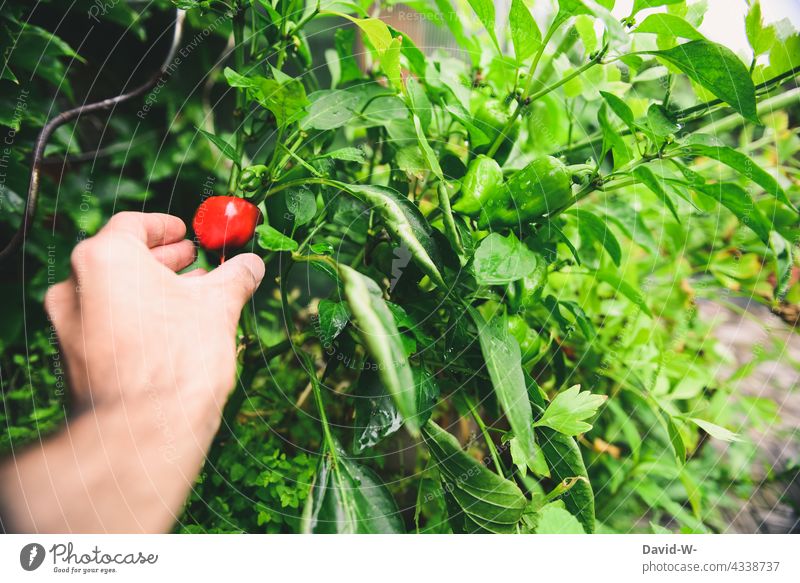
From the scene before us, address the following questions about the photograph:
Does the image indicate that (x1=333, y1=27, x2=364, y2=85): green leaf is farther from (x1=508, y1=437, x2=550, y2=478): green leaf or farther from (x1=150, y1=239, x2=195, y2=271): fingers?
(x1=508, y1=437, x2=550, y2=478): green leaf

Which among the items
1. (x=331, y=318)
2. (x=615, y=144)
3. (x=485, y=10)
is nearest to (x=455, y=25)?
(x=485, y=10)

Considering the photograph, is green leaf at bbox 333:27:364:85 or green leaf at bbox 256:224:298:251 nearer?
green leaf at bbox 256:224:298:251

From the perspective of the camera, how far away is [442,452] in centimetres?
36

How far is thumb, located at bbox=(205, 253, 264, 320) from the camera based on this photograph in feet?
1.13

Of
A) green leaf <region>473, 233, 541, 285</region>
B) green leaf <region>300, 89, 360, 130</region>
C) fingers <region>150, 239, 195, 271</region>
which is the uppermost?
green leaf <region>300, 89, 360, 130</region>

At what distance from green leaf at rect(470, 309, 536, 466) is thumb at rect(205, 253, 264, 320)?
16 centimetres

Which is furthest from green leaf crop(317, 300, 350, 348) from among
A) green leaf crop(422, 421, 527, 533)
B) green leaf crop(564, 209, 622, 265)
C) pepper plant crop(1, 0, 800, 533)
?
green leaf crop(564, 209, 622, 265)

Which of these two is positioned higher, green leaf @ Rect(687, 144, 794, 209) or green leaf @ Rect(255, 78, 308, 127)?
green leaf @ Rect(687, 144, 794, 209)

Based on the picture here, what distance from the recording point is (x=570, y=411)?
1.17ft

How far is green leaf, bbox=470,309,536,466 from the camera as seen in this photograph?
1.01 feet

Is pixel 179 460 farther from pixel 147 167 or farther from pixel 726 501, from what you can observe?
pixel 726 501

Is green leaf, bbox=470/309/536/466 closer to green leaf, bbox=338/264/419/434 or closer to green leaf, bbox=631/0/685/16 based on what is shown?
green leaf, bbox=338/264/419/434

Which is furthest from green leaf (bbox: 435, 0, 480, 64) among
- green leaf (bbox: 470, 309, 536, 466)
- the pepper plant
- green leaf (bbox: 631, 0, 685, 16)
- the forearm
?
the forearm

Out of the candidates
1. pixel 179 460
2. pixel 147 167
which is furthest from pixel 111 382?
pixel 147 167
